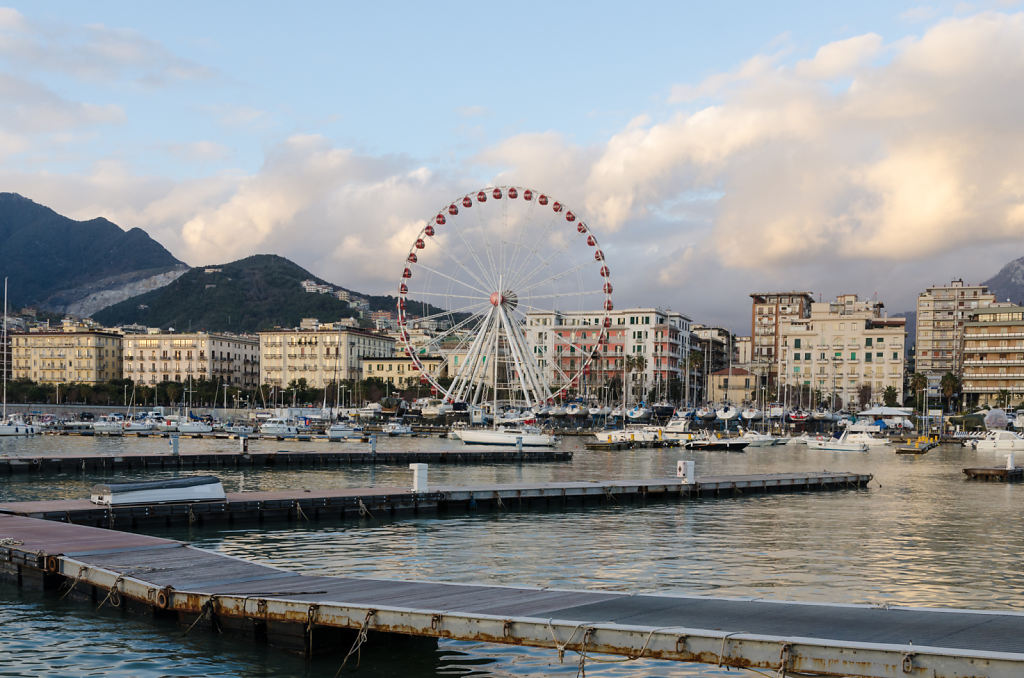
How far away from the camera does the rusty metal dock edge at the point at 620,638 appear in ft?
44.0

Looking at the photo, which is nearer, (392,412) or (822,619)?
(822,619)

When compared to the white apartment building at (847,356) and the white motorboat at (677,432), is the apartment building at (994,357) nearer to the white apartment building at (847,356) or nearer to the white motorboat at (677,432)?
the white apartment building at (847,356)

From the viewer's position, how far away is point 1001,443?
10419 cm

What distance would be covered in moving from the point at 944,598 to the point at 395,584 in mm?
13323

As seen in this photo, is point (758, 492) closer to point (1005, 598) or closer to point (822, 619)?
point (1005, 598)

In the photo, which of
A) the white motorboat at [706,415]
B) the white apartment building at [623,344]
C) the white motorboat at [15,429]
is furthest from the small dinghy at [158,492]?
the white apartment building at [623,344]

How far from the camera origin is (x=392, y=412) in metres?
178

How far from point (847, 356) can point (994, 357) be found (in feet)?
81.6

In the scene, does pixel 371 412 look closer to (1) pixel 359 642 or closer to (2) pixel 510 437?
(2) pixel 510 437

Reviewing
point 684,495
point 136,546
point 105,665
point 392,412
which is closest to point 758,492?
point 684,495

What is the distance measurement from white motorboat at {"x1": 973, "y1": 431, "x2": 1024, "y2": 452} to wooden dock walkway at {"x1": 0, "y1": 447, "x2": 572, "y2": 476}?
54375mm

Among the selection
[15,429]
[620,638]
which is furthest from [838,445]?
[620,638]

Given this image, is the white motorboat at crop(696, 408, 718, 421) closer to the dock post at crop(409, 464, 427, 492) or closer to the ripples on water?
the ripples on water

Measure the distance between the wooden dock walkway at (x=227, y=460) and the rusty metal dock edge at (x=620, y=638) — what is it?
36.8 m
